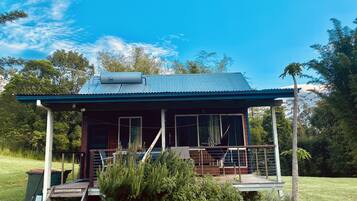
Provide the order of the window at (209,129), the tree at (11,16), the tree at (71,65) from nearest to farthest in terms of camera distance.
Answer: the tree at (11,16) < the window at (209,129) < the tree at (71,65)

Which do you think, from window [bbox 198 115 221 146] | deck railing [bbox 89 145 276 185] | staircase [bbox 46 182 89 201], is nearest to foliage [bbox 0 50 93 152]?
deck railing [bbox 89 145 276 185]

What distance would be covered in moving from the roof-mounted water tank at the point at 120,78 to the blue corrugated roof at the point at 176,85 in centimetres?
19

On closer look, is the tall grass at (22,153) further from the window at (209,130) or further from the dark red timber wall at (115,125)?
the window at (209,130)

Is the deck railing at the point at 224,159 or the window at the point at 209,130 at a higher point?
the window at the point at 209,130

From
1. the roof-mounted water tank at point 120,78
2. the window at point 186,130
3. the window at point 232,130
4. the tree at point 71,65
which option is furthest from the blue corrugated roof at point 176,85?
the tree at point 71,65

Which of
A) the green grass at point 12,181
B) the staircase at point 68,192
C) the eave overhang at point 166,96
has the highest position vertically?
the eave overhang at point 166,96

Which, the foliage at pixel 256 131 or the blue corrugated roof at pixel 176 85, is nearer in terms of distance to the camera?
the blue corrugated roof at pixel 176 85

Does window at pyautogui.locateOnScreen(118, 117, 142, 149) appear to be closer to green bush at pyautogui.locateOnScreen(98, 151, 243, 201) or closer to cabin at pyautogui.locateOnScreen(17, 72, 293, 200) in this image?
cabin at pyautogui.locateOnScreen(17, 72, 293, 200)

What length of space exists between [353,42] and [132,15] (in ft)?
45.9

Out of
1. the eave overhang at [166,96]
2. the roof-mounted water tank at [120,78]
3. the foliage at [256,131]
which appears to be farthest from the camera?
the foliage at [256,131]

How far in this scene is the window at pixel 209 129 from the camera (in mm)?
10844

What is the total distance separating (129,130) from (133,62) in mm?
17832

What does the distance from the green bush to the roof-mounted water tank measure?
20.8 ft

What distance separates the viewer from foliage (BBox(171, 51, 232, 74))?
28.1 meters
